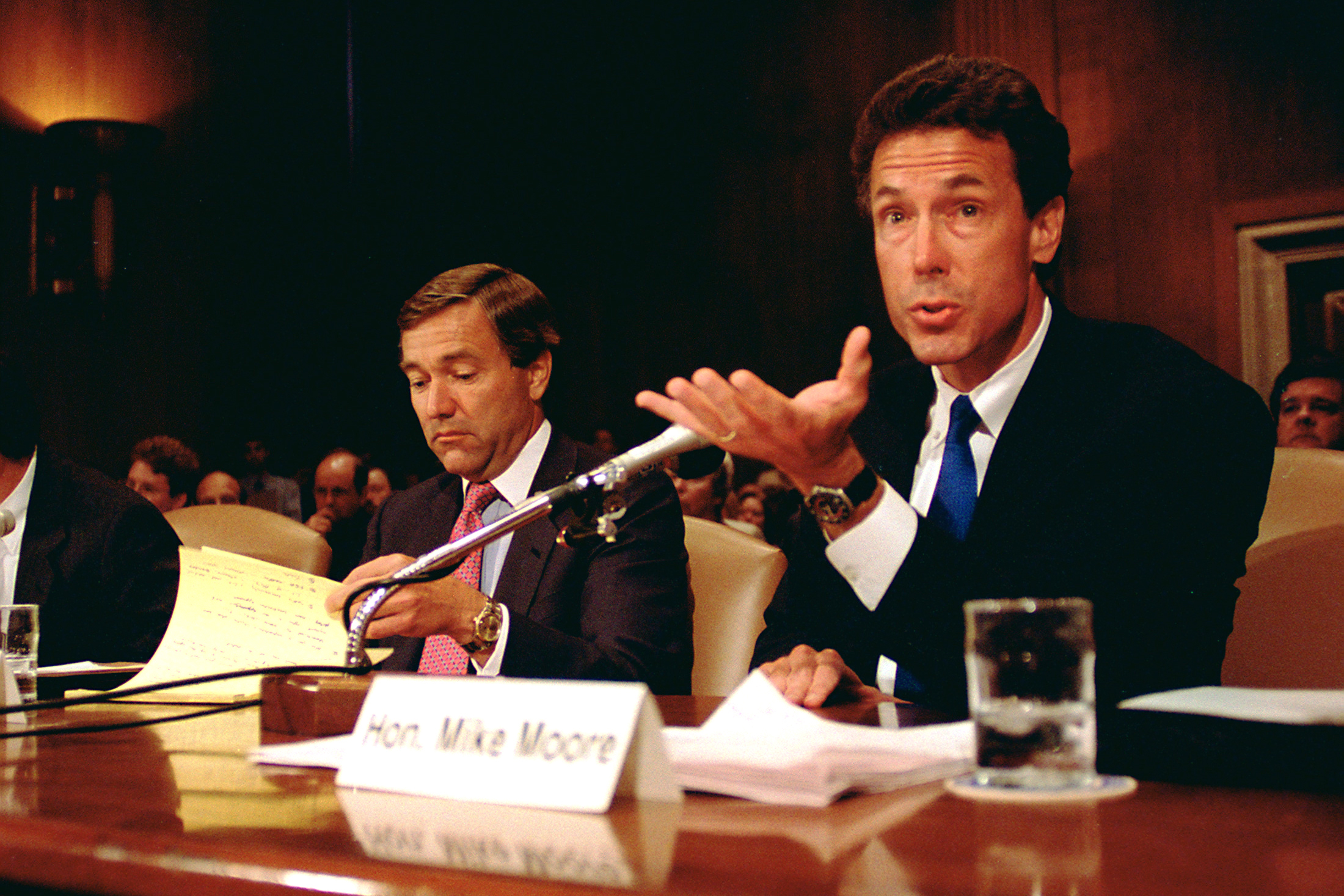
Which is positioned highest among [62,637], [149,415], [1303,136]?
[1303,136]

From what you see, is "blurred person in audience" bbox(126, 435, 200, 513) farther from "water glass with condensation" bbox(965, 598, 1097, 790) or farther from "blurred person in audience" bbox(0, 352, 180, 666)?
"water glass with condensation" bbox(965, 598, 1097, 790)

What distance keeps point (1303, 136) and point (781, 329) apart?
A: 2.89m

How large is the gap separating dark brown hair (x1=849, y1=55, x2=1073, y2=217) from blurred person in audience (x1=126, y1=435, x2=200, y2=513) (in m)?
3.43

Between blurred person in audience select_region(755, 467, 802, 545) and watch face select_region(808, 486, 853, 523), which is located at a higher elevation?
watch face select_region(808, 486, 853, 523)

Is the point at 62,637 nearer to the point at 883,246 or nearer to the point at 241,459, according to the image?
the point at 883,246

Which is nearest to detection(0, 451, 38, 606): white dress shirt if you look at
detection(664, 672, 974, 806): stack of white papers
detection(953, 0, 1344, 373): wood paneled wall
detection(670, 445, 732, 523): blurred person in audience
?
detection(670, 445, 732, 523): blurred person in audience

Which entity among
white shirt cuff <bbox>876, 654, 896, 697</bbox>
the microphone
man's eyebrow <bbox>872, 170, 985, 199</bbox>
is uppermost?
man's eyebrow <bbox>872, 170, 985, 199</bbox>

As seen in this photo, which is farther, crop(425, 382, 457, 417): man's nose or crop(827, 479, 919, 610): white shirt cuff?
crop(425, 382, 457, 417): man's nose

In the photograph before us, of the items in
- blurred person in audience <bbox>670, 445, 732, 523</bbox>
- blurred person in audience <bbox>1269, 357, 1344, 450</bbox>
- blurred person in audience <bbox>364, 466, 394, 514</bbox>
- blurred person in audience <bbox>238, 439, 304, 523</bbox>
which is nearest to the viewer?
blurred person in audience <bbox>1269, 357, 1344, 450</bbox>

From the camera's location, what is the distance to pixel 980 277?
1.40 metres

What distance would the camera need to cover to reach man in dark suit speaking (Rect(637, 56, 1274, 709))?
40.8 inches

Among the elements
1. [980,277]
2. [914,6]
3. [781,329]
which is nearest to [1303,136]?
[914,6]

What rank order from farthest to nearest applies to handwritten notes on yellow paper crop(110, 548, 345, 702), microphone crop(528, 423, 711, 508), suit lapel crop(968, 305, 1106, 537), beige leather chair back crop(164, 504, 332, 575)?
beige leather chair back crop(164, 504, 332, 575), suit lapel crop(968, 305, 1106, 537), handwritten notes on yellow paper crop(110, 548, 345, 702), microphone crop(528, 423, 711, 508)

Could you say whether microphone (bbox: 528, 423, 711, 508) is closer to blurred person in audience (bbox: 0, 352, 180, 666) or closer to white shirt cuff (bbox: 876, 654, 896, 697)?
white shirt cuff (bbox: 876, 654, 896, 697)
